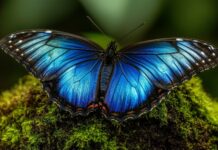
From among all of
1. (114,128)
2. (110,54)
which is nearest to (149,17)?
(110,54)

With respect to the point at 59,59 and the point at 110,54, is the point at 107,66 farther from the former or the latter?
the point at 59,59

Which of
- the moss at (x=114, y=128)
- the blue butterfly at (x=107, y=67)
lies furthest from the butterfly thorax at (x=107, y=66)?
the moss at (x=114, y=128)

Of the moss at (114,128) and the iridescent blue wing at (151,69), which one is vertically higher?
the iridescent blue wing at (151,69)

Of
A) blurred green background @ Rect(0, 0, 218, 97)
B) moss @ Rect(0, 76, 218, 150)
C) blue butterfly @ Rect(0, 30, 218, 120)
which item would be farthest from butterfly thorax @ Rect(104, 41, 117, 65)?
blurred green background @ Rect(0, 0, 218, 97)

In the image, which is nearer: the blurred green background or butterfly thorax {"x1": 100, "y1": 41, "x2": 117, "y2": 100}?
butterfly thorax {"x1": 100, "y1": 41, "x2": 117, "y2": 100}

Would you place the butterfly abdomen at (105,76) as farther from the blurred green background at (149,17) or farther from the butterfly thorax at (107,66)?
the blurred green background at (149,17)

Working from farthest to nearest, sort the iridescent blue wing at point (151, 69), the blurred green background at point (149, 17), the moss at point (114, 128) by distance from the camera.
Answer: the blurred green background at point (149, 17) < the iridescent blue wing at point (151, 69) < the moss at point (114, 128)

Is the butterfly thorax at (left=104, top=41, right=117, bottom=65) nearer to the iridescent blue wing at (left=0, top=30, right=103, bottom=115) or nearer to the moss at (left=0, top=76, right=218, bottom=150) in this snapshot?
the iridescent blue wing at (left=0, top=30, right=103, bottom=115)

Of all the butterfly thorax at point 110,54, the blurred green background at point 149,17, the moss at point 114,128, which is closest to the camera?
the moss at point 114,128
